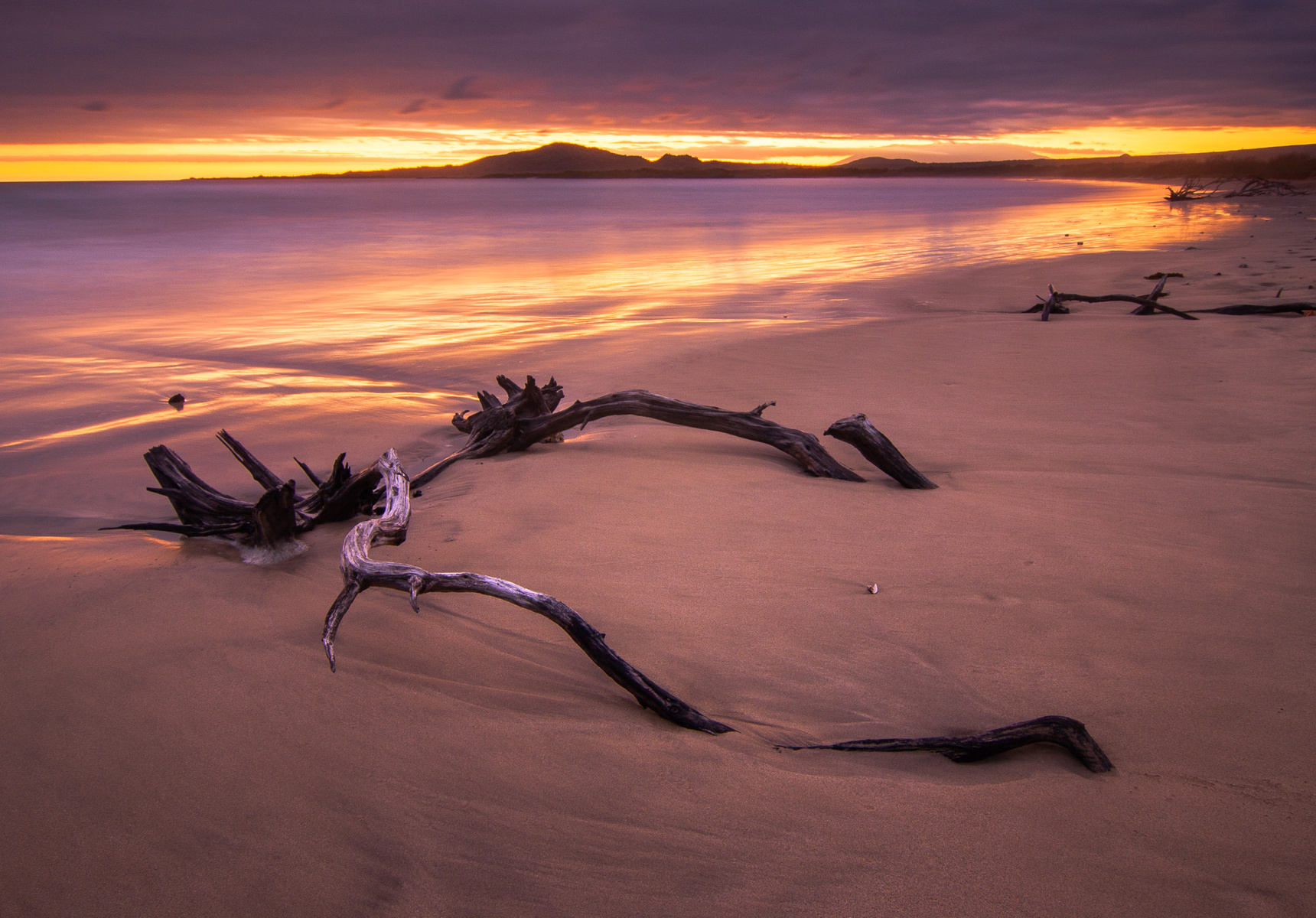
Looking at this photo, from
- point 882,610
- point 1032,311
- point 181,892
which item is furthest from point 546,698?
point 1032,311

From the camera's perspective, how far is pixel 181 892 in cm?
172

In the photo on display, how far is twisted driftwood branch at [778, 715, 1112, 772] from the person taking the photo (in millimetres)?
2029

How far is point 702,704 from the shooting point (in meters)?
2.37

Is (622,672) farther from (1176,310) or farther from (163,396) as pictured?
(1176,310)

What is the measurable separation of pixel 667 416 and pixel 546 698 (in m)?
2.62

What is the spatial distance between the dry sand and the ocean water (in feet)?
6.66

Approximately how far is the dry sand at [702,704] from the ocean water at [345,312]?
2030mm

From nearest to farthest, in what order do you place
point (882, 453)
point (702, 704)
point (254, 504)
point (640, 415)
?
point (702, 704)
point (254, 504)
point (882, 453)
point (640, 415)

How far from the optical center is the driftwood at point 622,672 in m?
2.05

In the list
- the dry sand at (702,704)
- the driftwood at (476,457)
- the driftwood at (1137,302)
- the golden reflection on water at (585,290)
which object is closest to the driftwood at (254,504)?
the driftwood at (476,457)

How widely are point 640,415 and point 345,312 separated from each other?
9.68 m

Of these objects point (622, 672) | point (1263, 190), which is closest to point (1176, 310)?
point (622, 672)

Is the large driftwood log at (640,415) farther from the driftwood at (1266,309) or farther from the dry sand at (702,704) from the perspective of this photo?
the driftwood at (1266,309)

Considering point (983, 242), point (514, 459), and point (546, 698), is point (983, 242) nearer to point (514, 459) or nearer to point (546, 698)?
point (514, 459)
